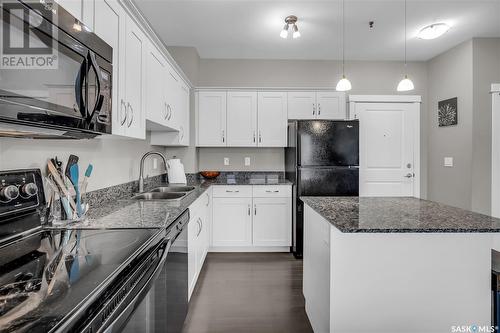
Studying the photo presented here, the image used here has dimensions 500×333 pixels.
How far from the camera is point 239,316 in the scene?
2160mm

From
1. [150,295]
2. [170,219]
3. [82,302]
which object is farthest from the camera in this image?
[170,219]

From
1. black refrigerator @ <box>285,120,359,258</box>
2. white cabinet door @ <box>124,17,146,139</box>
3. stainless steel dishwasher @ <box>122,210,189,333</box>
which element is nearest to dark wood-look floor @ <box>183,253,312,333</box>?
stainless steel dishwasher @ <box>122,210,189,333</box>

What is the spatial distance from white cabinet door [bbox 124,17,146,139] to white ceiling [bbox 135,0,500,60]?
43.4 inches

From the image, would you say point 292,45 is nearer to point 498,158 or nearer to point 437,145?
point 437,145

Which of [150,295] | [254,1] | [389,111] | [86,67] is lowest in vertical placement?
[150,295]

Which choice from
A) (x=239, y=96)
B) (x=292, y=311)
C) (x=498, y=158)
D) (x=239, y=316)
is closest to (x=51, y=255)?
(x=239, y=316)

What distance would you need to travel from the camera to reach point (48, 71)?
0.90 m

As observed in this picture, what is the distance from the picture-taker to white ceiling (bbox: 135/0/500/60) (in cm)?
269

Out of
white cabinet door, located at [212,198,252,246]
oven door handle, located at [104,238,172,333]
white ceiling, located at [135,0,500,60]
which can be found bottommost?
white cabinet door, located at [212,198,252,246]

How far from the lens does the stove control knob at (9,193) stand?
1.09m

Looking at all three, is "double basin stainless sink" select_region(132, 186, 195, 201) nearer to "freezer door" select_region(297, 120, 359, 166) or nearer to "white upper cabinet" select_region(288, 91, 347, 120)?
"freezer door" select_region(297, 120, 359, 166)

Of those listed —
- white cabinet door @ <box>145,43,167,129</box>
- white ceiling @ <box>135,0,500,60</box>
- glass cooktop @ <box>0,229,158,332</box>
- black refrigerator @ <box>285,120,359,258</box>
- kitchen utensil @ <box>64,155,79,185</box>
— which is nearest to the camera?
glass cooktop @ <box>0,229,158,332</box>

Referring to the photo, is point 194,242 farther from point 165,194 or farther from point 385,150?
point 385,150

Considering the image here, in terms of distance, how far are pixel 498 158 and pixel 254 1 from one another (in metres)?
3.51
